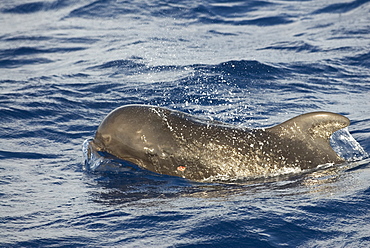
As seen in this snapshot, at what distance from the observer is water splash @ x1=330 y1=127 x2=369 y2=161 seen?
927cm

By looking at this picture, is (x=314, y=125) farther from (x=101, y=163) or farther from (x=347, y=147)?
(x=101, y=163)

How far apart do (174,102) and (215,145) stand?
5.24 metres

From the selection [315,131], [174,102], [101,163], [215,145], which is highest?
[315,131]

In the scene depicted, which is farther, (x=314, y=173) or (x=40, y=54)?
(x=40, y=54)

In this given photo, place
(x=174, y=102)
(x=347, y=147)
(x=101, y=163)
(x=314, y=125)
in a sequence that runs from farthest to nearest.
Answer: (x=174, y=102), (x=347, y=147), (x=101, y=163), (x=314, y=125)

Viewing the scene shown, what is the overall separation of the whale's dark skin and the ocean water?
214 millimetres

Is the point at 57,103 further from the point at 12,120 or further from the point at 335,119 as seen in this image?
the point at 335,119

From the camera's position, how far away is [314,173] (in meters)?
8.33

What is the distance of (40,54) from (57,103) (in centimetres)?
618

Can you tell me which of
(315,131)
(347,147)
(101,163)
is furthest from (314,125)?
(101,163)

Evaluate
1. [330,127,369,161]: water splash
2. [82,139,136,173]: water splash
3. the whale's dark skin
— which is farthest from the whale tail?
[82,139,136,173]: water splash

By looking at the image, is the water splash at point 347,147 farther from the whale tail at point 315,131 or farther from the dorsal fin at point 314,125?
the dorsal fin at point 314,125

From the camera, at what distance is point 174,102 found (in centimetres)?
1361

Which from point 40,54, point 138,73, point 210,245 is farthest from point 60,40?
point 210,245
